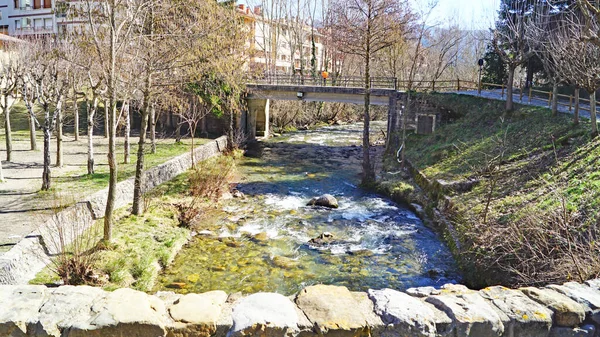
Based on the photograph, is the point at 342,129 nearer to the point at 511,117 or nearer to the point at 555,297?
the point at 511,117

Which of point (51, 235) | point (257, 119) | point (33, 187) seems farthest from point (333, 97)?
point (51, 235)

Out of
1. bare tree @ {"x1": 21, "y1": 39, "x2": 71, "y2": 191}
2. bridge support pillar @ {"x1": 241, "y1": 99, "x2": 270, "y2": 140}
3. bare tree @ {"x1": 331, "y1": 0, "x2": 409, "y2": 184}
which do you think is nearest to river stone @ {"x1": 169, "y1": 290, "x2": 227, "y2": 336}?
bare tree @ {"x1": 21, "y1": 39, "x2": 71, "y2": 191}

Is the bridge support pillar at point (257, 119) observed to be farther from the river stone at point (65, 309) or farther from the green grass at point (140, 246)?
the river stone at point (65, 309)

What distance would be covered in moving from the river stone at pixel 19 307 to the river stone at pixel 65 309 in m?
0.07

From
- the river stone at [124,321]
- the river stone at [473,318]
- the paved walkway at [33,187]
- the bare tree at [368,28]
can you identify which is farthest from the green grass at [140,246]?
the bare tree at [368,28]

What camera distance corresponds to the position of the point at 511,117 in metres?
20.5

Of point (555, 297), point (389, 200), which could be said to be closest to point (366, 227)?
point (389, 200)

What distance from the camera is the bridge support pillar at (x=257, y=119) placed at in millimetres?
32344

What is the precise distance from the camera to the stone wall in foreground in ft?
11.6

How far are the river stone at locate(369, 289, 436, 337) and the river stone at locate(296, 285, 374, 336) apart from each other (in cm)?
14

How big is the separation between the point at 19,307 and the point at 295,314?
7.75ft

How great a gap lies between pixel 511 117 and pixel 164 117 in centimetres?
2380

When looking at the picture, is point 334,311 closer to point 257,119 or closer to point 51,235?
point 51,235

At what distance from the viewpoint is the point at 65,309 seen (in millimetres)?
3715
